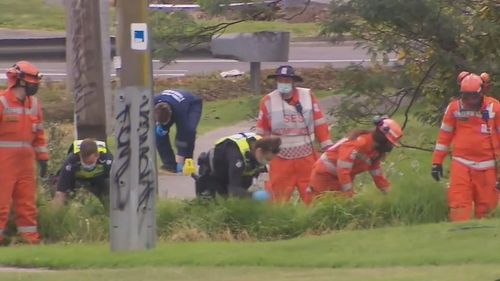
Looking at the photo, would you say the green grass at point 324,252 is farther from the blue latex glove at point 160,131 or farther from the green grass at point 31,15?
the green grass at point 31,15

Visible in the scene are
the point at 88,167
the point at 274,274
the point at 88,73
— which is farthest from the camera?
the point at 88,73

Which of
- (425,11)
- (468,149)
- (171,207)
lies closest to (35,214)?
(171,207)

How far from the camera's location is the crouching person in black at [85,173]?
12.3m

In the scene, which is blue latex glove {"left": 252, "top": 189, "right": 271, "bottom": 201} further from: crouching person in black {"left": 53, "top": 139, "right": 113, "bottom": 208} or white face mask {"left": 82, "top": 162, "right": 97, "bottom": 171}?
white face mask {"left": 82, "top": 162, "right": 97, "bottom": 171}

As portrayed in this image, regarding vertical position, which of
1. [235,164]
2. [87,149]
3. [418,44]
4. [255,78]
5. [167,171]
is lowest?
[167,171]

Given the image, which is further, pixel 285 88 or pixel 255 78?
pixel 255 78

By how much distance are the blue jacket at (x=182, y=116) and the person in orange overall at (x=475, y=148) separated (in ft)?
15.4

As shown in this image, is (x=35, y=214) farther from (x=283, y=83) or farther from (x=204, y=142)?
(x=204, y=142)

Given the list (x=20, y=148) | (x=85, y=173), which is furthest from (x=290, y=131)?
(x=20, y=148)

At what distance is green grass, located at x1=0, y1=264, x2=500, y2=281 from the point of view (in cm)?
891

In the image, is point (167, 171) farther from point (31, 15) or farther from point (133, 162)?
point (31, 15)

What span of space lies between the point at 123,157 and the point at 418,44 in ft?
22.8

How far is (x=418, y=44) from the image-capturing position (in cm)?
1648

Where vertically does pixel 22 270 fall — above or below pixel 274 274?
below
